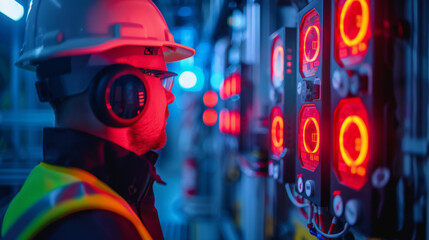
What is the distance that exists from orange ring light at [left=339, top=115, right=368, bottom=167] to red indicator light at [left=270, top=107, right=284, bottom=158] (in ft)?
2.10

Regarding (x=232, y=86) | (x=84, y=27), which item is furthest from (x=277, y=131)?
(x=232, y=86)

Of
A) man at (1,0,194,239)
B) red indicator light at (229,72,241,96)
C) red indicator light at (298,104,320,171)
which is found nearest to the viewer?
man at (1,0,194,239)

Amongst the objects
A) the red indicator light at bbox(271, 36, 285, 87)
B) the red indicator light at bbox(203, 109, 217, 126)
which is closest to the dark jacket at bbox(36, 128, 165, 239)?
the red indicator light at bbox(271, 36, 285, 87)

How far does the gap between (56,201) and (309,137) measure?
1.03 meters

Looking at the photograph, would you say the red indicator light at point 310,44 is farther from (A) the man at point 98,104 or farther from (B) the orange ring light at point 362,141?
(A) the man at point 98,104

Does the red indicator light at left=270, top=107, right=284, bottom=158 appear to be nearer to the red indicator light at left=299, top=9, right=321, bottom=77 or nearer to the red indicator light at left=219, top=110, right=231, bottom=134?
the red indicator light at left=299, top=9, right=321, bottom=77

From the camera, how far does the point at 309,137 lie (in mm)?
1432

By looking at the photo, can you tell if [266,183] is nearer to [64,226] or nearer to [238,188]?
[238,188]

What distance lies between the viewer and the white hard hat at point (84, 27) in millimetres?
Result: 1178

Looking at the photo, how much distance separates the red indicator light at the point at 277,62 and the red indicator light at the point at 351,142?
726 mm

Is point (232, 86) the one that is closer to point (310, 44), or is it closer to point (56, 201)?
point (310, 44)

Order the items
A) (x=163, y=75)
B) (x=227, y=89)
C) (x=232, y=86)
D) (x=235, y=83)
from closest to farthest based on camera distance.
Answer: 1. (x=163, y=75)
2. (x=235, y=83)
3. (x=232, y=86)
4. (x=227, y=89)

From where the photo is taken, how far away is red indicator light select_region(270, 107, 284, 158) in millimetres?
1824

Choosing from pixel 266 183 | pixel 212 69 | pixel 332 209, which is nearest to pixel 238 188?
pixel 266 183
